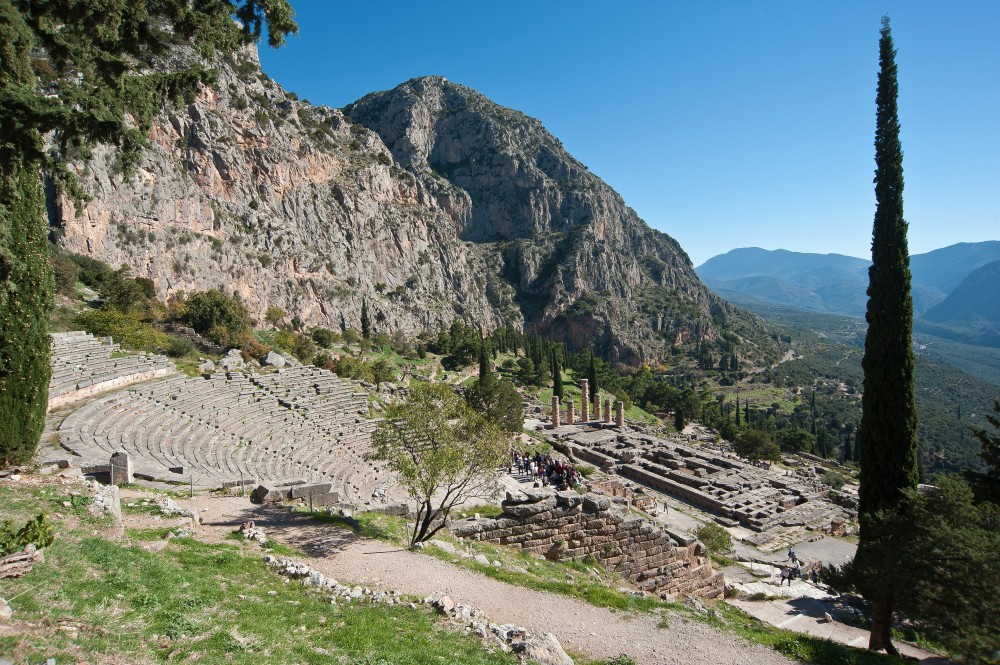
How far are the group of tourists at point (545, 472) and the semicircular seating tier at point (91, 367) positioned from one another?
19.9 m

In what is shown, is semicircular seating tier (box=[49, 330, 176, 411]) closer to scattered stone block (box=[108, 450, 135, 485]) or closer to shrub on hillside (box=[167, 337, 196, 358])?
shrub on hillside (box=[167, 337, 196, 358])

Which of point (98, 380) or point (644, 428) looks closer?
point (98, 380)

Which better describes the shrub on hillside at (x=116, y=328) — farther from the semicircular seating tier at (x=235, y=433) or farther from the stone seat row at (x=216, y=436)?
the stone seat row at (x=216, y=436)

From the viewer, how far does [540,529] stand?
44.6 feet

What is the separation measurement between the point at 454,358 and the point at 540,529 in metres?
63.8

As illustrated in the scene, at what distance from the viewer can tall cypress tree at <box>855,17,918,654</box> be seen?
44.3ft

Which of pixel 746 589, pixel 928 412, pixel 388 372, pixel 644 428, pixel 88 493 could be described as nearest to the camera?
pixel 88 493

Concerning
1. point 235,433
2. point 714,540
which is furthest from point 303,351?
point 714,540

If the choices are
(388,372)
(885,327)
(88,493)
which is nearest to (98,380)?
(88,493)

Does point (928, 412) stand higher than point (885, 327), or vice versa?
point (885, 327)

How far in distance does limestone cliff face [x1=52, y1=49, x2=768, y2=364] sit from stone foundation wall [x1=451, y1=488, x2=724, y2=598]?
12.0 metres

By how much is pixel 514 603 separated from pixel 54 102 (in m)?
11.5

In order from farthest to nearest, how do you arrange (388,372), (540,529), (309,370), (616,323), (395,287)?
(616,323) → (395,287) → (388,372) → (309,370) → (540,529)

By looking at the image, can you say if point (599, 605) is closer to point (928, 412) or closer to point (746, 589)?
point (746, 589)
